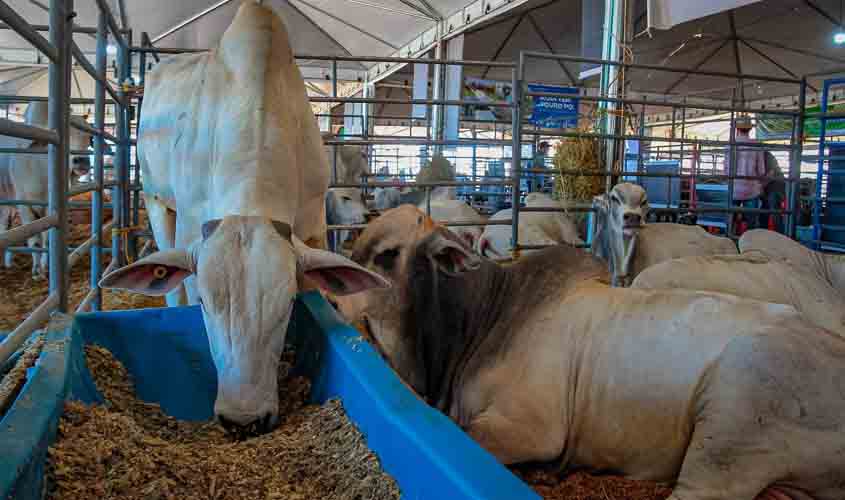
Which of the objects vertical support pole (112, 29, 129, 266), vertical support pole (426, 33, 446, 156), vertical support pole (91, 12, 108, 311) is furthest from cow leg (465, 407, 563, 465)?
vertical support pole (426, 33, 446, 156)

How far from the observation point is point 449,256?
2523 millimetres

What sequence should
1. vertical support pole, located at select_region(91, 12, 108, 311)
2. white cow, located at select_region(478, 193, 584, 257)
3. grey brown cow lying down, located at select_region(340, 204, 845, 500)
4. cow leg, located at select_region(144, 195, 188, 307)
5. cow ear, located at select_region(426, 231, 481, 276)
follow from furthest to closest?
1. white cow, located at select_region(478, 193, 584, 257)
2. cow leg, located at select_region(144, 195, 188, 307)
3. vertical support pole, located at select_region(91, 12, 108, 311)
4. cow ear, located at select_region(426, 231, 481, 276)
5. grey brown cow lying down, located at select_region(340, 204, 845, 500)

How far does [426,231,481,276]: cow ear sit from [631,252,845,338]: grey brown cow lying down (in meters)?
1.26

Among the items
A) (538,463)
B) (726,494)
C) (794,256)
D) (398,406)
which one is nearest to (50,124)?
(398,406)

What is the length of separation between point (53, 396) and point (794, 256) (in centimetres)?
409

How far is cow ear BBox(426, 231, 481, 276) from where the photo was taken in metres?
2.45

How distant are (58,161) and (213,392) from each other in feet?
2.93

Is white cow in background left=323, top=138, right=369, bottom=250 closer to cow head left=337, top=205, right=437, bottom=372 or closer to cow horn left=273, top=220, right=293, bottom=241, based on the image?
cow head left=337, top=205, right=437, bottom=372

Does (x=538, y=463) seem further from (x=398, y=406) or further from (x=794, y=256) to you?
(x=794, y=256)

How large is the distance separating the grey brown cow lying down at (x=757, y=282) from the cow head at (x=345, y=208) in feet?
11.7

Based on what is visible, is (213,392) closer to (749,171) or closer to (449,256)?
(449,256)

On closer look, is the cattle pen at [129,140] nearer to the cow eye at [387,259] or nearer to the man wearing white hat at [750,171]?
the man wearing white hat at [750,171]

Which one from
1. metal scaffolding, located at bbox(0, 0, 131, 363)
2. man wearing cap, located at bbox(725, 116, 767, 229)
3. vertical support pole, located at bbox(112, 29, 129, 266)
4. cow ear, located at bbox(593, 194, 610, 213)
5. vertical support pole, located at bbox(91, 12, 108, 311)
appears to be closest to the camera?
metal scaffolding, located at bbox(0, 0, 131, 363)

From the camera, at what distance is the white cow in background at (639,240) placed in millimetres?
5027
